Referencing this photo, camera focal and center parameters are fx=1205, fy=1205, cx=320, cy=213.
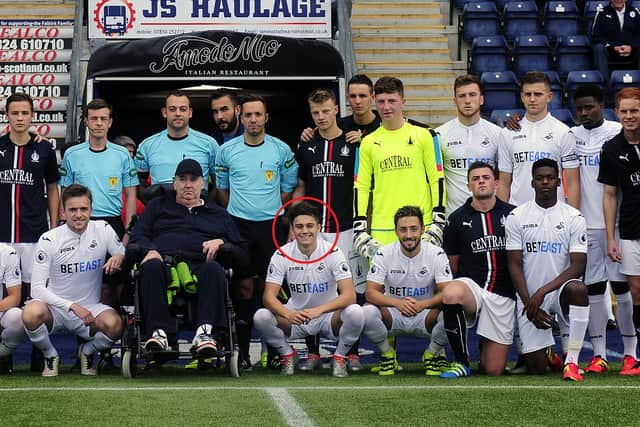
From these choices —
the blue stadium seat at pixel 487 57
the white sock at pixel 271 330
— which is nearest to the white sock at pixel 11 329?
the white sock at pixel 271 330

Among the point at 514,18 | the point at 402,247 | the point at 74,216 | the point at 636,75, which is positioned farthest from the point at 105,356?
the point at 514,18

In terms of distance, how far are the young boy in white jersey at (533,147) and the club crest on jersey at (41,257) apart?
10.2ft

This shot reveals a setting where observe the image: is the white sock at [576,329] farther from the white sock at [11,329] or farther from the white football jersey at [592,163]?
the white sock at [11,329]

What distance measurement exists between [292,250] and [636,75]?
8.04 m

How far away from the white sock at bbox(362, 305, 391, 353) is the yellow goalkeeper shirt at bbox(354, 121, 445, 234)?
783 mm

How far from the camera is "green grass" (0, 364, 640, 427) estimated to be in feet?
18.6

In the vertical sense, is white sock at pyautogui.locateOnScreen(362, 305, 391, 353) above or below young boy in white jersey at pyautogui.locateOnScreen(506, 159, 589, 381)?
below

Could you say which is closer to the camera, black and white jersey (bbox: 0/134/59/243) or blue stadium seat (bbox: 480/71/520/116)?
black and white jersey (bbox: 0/134/59/243)

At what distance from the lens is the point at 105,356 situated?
8.13m

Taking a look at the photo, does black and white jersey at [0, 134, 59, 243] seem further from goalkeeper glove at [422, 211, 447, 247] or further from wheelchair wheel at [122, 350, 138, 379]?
goalkeeper glove at [422, 211, 447, 247]

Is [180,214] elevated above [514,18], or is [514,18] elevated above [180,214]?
[514,18]

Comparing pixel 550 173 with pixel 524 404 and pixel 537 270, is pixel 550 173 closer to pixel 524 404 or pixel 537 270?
pixel 537 270

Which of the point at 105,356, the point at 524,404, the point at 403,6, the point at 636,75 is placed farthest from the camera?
the point at 403,6

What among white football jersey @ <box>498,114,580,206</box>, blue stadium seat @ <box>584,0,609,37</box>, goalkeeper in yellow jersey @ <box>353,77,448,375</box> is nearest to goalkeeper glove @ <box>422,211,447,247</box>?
goalkeeper in yellow jersey @ <box>353,77,448,375</box>
